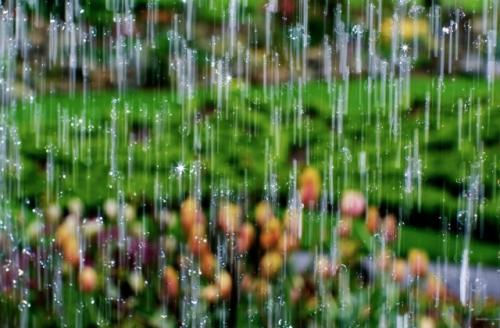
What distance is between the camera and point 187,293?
118 inches

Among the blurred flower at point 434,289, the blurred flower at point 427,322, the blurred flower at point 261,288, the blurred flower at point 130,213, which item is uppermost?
the blurred flower at point 130,213

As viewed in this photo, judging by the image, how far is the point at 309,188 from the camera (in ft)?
10.7

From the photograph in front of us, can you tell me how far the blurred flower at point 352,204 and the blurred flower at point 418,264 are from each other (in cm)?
22

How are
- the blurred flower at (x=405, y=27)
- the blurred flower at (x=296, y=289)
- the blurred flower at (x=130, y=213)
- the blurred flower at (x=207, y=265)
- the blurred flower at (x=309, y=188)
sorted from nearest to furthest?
the blurred flower at (x=296, y=289) → the blurred flower at (x=207, y=265) → the blurred flower at (x=309, y=188) → the blurred flower at (x=130, y=213) → the blurred flower at (x=405, y=27)

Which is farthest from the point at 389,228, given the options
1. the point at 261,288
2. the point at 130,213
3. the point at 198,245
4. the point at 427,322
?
the point at 130,213

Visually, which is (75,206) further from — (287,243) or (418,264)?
(418,264)

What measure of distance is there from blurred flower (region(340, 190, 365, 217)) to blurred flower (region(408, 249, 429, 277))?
221 millimetres

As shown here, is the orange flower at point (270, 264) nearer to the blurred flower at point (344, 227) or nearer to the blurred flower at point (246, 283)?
the blurred flower at point (246, 283)

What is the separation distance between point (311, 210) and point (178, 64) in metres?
0.72

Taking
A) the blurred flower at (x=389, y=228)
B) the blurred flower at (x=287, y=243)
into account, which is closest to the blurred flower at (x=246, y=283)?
the blurred flower at (x=287, y=243)

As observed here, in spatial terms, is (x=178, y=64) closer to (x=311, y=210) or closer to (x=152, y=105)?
(x=152, y=105)

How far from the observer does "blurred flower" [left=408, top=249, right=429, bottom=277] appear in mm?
3127

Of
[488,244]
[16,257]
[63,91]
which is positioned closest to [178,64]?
[63,91]

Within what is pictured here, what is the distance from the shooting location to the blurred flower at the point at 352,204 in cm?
324
